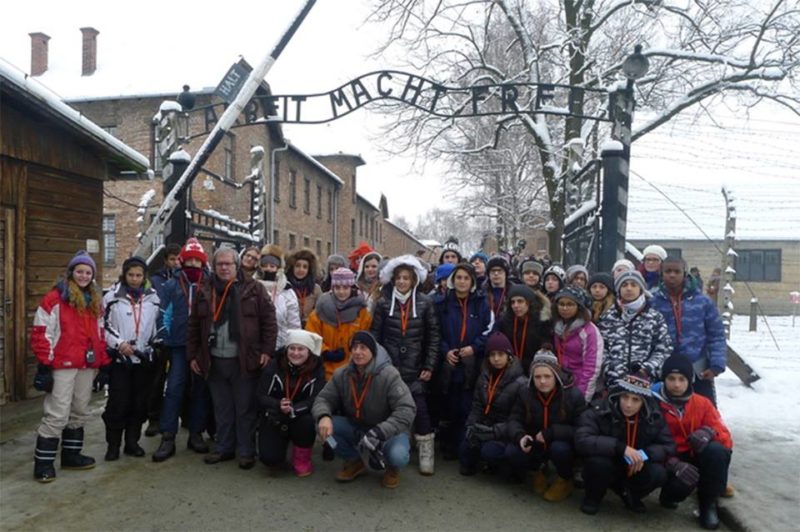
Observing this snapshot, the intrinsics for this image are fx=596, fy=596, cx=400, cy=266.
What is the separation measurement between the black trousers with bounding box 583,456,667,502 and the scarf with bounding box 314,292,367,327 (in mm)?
2295

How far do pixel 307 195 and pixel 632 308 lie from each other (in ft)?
85.9

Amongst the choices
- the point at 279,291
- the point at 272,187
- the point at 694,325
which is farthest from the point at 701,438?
the point at 272,187

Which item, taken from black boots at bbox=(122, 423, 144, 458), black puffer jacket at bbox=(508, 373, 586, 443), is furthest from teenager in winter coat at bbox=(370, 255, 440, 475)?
black boots at bbox=(122, 423, 144, 458)

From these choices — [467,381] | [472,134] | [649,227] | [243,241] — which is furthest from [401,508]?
[649,227]

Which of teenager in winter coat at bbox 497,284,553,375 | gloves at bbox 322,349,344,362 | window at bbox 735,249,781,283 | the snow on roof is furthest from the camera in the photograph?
window at bbox 735,249,781,283

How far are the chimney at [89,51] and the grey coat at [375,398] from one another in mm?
24357

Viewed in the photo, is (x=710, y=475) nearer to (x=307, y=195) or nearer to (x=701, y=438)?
(x=701, y=438)

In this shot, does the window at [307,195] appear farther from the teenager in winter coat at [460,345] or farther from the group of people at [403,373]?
the teenager in winter coat at [460,345]

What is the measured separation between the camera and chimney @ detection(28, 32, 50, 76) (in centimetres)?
2555

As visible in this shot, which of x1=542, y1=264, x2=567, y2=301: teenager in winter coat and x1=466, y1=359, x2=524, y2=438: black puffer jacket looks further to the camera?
x1=542, y1=264, x2=567, y2=301: teenager in winter coat

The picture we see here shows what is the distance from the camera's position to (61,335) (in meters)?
4.61

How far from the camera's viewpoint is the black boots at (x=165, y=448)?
16.6 ft

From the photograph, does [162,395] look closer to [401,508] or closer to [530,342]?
[401,508]

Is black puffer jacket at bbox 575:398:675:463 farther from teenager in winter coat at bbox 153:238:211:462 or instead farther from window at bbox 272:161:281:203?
window at bbox 272:161:281:203
